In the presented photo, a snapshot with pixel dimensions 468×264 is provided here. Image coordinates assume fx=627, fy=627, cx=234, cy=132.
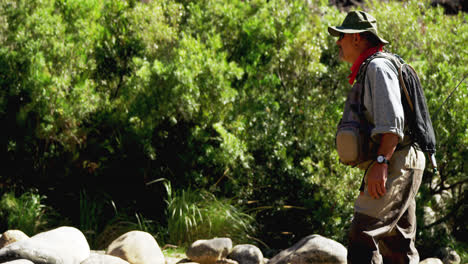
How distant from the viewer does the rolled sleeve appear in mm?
3531

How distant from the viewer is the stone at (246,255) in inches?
260

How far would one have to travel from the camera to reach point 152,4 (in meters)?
8.57

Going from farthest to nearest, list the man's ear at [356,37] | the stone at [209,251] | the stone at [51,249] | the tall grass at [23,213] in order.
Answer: the tall grass at [23,213] < the stone at [209,251] < the stone at [51,249] < the man's ear at [356,37]

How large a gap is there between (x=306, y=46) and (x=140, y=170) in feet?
9.08

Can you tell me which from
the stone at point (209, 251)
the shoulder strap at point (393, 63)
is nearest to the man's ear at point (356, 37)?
the shoulder strap at point (393, 63)

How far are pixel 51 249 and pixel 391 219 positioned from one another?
306cm

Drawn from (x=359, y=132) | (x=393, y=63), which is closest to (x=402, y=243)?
(x=359, y=132)

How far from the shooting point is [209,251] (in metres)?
6.54

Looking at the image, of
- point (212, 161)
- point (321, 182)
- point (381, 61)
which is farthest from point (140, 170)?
point (381, 61)

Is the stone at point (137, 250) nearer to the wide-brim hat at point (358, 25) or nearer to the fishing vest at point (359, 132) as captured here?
the fishing vest at point (359, 132)

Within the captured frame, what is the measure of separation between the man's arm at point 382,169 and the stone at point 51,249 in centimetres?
297

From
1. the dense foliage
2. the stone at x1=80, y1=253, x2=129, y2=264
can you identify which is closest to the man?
the stone at x1=80, y1=253, x2=129, y2=264

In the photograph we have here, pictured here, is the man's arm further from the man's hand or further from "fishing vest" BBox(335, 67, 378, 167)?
"fishing vest" BBox(335, 67, 378, 167)

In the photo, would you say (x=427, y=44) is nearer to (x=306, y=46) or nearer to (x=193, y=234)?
(x=306, y=46)
